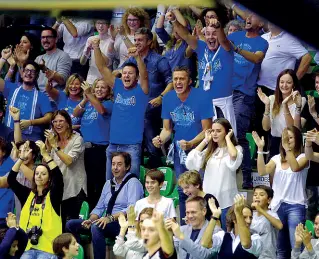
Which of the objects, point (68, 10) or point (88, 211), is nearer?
point (68, 10)

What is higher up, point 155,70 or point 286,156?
point 155,70

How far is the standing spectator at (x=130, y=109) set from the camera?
11.2 metres

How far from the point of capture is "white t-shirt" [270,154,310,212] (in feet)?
30.6

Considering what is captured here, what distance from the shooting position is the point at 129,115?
37.1 ft

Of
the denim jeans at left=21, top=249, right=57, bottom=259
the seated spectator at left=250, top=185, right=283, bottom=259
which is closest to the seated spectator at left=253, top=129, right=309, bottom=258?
the seated spectator at left=250, top=185, right=283, bottom=259

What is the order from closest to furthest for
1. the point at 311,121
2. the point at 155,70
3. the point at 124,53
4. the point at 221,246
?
the point at 221,246, the point at 311,121, the point at 155,70, the point at 124,53

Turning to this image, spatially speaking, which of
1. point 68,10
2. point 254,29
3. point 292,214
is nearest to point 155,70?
point 254,29

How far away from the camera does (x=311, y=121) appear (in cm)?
1075

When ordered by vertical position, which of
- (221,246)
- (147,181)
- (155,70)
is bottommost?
(221,246)

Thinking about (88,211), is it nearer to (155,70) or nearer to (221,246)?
(155,70)

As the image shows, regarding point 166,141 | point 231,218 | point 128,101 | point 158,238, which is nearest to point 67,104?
point 128,101

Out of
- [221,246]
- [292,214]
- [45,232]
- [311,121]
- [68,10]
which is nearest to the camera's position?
[68,10]

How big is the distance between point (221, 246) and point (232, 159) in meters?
1.29

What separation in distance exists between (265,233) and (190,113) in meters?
2.10
